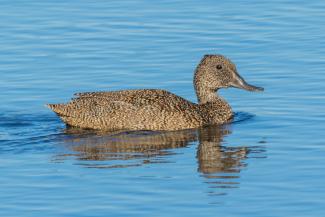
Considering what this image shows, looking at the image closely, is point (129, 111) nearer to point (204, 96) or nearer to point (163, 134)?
point (163, 134)

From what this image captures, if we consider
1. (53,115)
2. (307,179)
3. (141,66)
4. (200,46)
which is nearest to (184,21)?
(200,46)

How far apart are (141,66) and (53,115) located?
2.23 m

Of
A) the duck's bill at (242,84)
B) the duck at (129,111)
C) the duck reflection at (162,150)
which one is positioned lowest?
the duck reflection at (162,150)

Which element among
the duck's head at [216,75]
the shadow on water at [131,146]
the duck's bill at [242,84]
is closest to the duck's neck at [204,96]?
the duck's head at [216,75]

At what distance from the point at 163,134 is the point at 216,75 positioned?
1536 mm

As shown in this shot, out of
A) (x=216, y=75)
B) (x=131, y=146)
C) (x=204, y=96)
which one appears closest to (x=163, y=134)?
(x=131, y=146)

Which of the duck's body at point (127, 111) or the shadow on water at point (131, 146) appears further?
the duck's body at point (127, 111)

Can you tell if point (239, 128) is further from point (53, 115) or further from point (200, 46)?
point (200, 46)

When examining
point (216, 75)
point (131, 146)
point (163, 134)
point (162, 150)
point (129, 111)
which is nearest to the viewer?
point (162, 150)

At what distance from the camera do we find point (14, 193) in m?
12.4

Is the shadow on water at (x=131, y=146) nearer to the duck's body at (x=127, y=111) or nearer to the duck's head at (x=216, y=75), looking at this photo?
the duck's body at (x=127, y=111)

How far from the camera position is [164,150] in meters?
14.6

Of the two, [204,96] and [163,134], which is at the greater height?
[204,96]

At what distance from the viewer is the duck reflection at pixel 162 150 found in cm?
1370
